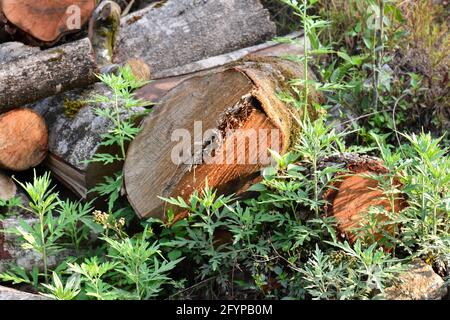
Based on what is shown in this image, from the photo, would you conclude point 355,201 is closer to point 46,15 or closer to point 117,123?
point 117,123

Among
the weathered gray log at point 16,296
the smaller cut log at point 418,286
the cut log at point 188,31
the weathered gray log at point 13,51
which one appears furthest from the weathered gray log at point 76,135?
the smaller cut log at point 418,286

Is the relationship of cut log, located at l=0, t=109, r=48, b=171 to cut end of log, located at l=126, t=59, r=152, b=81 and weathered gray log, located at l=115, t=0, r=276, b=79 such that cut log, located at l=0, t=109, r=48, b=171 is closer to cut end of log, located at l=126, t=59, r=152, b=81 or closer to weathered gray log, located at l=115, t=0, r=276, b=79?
cut end of log, located at l=126, t=59, r=152, b=81

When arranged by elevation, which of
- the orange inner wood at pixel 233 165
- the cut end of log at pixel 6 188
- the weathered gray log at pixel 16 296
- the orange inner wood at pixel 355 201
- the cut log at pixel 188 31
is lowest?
the cut end of log at pixel 6 188

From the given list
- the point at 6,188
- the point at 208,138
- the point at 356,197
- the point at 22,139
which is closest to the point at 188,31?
the point at 22,139

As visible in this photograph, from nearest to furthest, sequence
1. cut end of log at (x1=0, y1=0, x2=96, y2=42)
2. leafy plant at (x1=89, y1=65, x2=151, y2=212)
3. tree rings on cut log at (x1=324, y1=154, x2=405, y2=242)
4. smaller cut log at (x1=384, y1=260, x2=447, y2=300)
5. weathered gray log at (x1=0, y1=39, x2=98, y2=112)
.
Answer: smaller cut log at (x1=384, y1=260, x2=447, y2=300), tree rings on cut log at (x1=324, y1=154, x2=405, y2=242), leafy plant at (x1=89, y1=65, x2=151, y2=212), weathered gray log at (x1=0, y1=39, x2=98, y2=112), cut end of log at (x1=0, y1=0, x2=96, y2=42)

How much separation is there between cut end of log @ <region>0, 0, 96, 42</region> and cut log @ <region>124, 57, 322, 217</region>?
4.25 ft

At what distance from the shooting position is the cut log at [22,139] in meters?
4.12

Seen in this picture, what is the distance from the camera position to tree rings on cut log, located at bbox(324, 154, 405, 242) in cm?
317

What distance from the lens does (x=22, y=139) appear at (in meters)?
4.16

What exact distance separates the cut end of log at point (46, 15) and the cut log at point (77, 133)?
0.49 metres

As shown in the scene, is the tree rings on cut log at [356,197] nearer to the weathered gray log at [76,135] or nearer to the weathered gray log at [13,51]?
the weathered gray log at [76,135]

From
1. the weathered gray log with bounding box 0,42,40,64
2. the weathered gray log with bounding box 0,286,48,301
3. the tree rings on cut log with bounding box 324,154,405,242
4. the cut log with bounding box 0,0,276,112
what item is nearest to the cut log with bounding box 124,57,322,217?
the tree rings on cut log with bounding box 324,154,405,242
